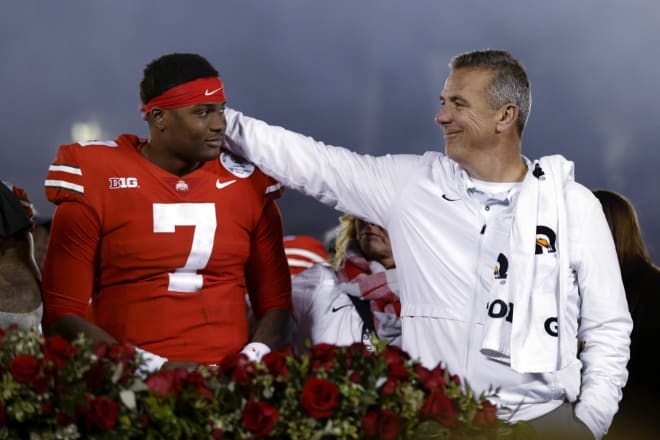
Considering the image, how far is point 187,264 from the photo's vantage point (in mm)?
2549

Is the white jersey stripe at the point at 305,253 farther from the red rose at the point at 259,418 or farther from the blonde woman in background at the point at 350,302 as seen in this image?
the red rose at the point at 259,418

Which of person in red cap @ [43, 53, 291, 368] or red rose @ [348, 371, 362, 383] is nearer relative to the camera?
red rose @ [348, 371, 362, 383]

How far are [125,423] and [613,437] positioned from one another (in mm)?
2167

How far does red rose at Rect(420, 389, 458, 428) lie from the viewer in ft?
5.75

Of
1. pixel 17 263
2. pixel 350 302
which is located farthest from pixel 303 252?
pixel 17 263

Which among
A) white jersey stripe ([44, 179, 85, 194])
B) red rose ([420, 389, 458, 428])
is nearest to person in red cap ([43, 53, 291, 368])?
white jersey stripe ([44, 179, 85, 194])

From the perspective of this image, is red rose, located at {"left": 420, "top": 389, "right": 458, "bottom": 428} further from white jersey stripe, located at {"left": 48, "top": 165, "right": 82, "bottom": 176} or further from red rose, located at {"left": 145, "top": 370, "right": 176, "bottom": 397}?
white jersey stripe, located at {"left": 48, "top": 165, "right": 82, "bottom": 176}

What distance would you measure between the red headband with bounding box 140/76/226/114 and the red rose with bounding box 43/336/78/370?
0.89 metres

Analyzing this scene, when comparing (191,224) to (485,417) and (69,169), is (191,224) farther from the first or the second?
(485,417)

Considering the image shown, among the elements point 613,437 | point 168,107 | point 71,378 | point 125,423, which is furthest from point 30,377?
point 613,437

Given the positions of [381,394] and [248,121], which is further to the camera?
[248,121]

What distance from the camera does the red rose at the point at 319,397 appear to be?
1722mm

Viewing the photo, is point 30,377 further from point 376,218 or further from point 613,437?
point 613,437

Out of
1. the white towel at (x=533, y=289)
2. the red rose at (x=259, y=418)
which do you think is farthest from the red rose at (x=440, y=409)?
the white towel at (x=533, y=289)
